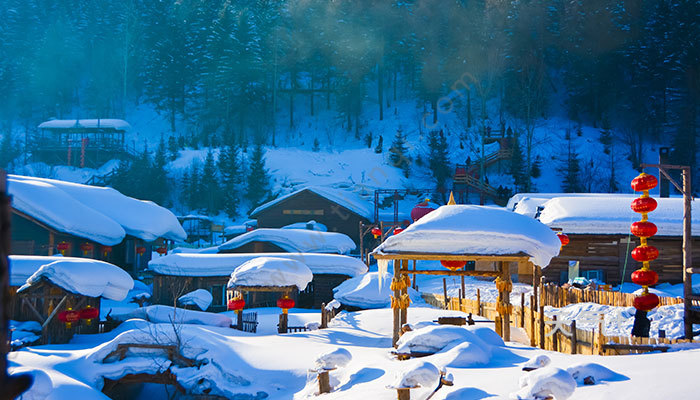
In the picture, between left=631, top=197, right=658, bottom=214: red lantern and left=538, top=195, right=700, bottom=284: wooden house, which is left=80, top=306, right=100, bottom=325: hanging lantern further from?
left=538, top=195, right=700, bottom=284: wooden house

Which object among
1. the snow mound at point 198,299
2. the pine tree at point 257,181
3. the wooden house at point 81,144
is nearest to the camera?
the snow mound at point 198,299

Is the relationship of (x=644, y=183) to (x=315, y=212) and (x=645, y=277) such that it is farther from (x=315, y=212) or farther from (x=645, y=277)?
(x=315, y=212)

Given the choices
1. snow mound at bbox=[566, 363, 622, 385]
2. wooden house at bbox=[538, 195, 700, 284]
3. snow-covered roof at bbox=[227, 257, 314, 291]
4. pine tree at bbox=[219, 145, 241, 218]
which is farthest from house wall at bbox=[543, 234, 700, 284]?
pine tree at bbox=[219, 145, 241, 218]

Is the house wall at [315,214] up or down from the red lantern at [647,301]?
up

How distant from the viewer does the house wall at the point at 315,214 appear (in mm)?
41094

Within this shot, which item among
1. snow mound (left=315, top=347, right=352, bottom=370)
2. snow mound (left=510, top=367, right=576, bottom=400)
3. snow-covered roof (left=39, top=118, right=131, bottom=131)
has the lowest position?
snow mound (left=315, top=347, right=352, bottom=370)

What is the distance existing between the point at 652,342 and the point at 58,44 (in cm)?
8260

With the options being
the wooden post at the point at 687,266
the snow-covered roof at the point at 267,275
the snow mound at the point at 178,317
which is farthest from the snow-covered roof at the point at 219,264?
the wooden post at the point at 687,266

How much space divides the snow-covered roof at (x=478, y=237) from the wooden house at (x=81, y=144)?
48898 millimetres

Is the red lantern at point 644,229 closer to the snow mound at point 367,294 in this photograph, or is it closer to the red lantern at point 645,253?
the red lantern at point 645,253

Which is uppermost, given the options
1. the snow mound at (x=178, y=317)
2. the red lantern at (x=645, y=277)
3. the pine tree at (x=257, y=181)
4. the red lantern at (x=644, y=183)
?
the pine tree at (x=257, y=181)

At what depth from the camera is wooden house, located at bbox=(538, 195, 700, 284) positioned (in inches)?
1103

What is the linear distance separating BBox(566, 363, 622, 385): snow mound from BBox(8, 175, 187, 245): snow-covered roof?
25.5 meters

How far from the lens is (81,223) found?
2856 centimetres
